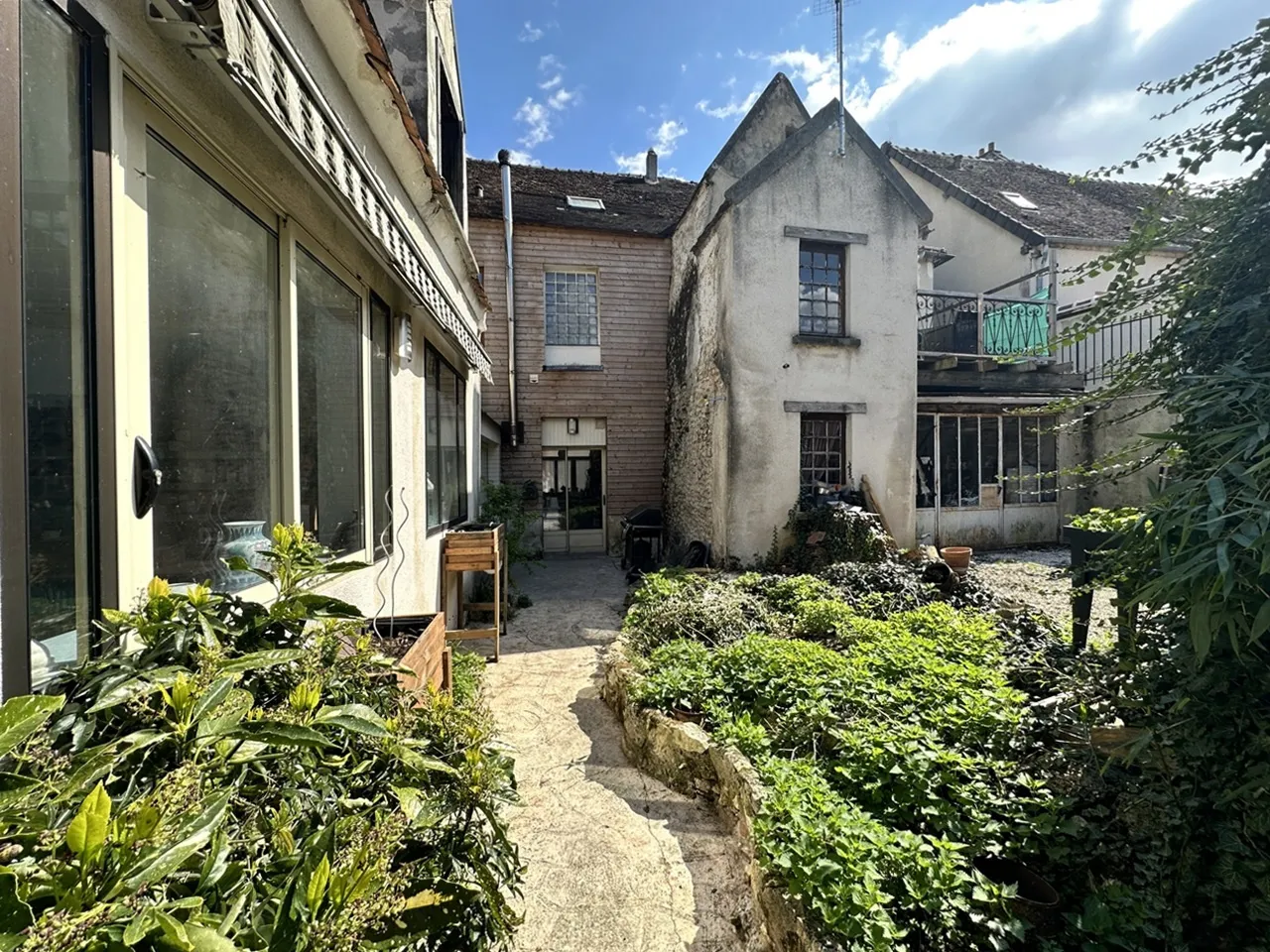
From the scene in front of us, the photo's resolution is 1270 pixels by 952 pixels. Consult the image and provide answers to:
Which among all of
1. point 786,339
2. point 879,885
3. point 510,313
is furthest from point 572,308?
point 879,885

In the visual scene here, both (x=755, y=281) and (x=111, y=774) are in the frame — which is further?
(x=755, y=281)

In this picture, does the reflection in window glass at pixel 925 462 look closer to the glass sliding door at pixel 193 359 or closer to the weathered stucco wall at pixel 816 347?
the weathered stucco wall at pixel 816 347

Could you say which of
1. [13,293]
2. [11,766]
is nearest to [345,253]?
[13,293]

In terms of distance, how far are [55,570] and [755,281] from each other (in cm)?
879

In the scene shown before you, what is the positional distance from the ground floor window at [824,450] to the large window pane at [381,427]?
688 cm

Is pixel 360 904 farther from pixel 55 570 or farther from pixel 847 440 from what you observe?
pixel 847 440

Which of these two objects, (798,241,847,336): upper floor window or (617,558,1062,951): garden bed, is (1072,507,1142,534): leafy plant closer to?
(617,558,1062,951): garden bed

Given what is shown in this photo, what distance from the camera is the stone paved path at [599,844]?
2.31m

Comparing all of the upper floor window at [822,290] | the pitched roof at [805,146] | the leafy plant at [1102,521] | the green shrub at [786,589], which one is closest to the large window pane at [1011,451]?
the upper floor window at [822,290]

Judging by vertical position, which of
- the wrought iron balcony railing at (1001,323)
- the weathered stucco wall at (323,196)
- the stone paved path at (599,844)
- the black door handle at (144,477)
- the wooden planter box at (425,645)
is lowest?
the stone paved path at (599,844)

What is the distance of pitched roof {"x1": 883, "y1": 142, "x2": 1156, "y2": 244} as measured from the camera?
12.6 m

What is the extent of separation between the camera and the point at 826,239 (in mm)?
8852

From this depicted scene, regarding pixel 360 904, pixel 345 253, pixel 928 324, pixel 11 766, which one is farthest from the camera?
pixel 928 324

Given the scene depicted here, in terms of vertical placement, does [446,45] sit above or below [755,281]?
above
